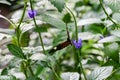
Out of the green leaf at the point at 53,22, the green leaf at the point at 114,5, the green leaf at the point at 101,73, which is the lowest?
the green leaf at the point at 101,73

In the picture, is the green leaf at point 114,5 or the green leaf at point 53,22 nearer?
the green leaf at point 114,5

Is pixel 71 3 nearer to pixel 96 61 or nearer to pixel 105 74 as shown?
pixel 96 61

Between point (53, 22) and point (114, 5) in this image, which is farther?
point (53, 22)

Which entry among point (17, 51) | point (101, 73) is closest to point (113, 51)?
point (101, 73)

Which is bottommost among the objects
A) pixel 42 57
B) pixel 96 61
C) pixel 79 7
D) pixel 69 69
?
pixel 69 69

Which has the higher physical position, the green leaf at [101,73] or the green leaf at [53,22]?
the green leaf at [53,22]

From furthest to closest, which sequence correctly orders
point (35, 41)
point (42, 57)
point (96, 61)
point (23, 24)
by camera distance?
1. point (35, 41)
2. point (96, 61)
3. point (23, 24)
4. point (42, 57)

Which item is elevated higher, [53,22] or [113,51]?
[53,22]

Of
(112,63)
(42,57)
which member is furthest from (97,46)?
(42,57)

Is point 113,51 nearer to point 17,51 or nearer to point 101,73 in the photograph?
point 101,73

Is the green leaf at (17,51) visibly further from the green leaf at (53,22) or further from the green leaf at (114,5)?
the green leaf at (114,5)

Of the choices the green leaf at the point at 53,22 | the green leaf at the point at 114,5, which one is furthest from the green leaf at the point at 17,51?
the green leaf at the point at 114,5
